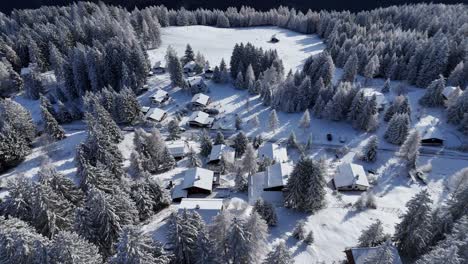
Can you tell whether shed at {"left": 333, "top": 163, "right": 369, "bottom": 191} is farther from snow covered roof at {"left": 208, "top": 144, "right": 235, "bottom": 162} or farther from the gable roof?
the gable roof

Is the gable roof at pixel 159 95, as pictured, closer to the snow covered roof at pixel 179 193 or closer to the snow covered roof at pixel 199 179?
the snow covered roof at pixel 199 179

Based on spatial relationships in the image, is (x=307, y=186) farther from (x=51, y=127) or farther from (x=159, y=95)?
(x=51, y=127)

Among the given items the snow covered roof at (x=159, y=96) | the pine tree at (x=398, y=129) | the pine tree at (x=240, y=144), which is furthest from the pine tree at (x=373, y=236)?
the snow covered roof at (x=159, y=96)

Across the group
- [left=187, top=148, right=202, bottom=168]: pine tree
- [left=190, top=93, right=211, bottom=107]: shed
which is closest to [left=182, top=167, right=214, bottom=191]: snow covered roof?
[left=187, top=148, right=202, bottom=168]: pine tree

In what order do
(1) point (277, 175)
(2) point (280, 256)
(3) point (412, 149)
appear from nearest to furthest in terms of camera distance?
(2) point (280, 256), (1) point (277, 175), (3) point (412, 149)


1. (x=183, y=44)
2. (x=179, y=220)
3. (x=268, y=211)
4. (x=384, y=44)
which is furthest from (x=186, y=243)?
(x=183, y=44)

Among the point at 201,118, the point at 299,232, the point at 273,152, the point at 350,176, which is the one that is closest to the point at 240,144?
the point at 273,152

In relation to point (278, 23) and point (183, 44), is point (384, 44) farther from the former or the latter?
point (183, 44)
